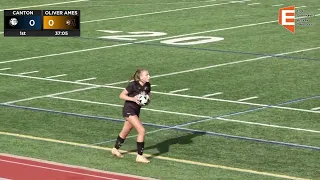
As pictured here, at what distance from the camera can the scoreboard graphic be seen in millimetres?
39219

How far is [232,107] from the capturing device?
2734 centimetres

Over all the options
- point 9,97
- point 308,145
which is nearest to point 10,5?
point 9,97

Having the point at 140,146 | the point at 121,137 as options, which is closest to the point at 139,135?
the point at 140,146

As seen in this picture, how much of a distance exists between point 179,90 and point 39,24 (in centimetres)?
1136

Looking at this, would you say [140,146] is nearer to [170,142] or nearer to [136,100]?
[136,100]

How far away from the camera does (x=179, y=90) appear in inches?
1172

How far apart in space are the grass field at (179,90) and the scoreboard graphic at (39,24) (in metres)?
0.37

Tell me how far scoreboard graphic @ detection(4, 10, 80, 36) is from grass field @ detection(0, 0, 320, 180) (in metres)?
0.37

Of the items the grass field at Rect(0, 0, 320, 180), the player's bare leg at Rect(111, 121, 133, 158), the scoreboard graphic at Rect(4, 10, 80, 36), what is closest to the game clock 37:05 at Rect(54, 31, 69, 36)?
the scoreboard graphic at Rect(4, 10, 80, 36)

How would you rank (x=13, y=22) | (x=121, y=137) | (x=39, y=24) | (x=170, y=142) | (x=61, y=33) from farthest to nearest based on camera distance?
(x=13, y=22)
(x=39, y=24)
(x=61, y=33)
(x=170, y=142)
(x=121, y=137)

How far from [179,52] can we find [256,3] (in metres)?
Result: 12.2

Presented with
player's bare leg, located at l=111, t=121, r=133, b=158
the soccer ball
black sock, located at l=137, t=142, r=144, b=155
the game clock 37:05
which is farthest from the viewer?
the game clock 37:05

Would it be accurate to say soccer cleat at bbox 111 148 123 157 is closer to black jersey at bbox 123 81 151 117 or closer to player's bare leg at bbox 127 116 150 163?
player's bare leg at bbox 127 116 150 163

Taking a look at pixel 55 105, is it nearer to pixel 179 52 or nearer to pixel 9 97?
pixel 9 97
